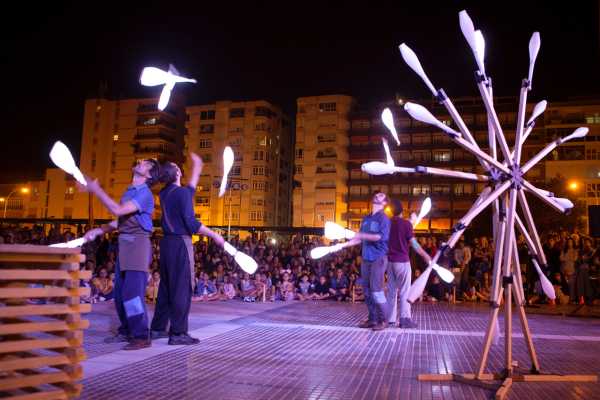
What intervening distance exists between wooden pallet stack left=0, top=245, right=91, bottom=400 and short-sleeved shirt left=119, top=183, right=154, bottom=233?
9.49 feet

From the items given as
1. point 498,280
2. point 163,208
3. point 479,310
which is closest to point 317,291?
point 479,310

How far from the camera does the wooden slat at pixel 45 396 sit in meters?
3.39

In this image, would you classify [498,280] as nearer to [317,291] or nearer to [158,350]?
[158,350]

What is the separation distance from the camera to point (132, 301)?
6.64m

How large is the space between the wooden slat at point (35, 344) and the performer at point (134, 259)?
9.42 ft

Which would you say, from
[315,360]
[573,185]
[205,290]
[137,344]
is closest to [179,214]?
[137,344]

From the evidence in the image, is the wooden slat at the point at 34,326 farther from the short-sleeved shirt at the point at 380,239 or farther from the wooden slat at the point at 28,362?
the short-sleeved shirt at the point at 380,239

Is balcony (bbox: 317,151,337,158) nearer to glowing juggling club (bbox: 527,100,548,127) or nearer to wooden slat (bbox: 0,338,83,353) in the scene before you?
glowing juggling club (bbox: 527,100,548,127)

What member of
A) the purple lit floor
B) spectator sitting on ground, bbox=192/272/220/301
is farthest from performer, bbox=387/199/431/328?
spectator sitting on ground, bbox=192/272/220/301

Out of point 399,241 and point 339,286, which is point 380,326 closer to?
point 399,241

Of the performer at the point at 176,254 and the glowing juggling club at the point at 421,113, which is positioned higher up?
the glowing juggling club at the point at 421,113

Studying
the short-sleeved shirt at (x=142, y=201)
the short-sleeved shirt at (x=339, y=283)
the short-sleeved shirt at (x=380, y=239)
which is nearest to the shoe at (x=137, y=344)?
the short-sleeved shirt at (x=142, y=201)

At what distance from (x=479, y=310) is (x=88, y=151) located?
282 ft

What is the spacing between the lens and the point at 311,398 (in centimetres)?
447
